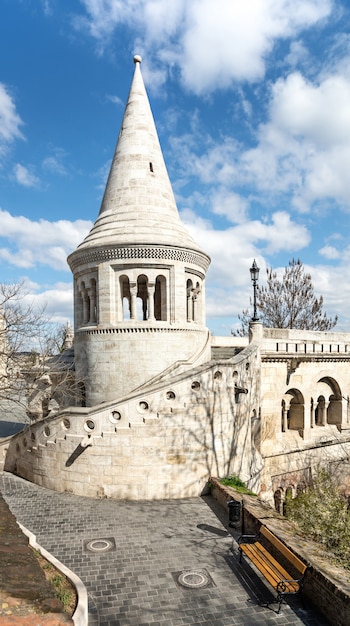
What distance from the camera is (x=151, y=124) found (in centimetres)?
1496

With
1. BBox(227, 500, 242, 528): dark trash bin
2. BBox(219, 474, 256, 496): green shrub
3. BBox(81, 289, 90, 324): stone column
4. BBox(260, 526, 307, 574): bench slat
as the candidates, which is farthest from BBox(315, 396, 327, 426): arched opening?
BBox(260, 526, 307, 574): bench slat

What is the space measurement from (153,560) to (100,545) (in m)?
1.23

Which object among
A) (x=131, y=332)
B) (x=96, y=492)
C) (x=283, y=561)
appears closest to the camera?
(x=283, y=561)

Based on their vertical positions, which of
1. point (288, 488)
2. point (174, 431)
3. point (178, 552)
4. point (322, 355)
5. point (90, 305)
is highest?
point (90, 305)

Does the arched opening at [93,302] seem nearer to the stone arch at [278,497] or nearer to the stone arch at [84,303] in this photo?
the stone arch at [84,303]

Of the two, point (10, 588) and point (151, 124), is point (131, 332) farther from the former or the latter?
point (10, 588)

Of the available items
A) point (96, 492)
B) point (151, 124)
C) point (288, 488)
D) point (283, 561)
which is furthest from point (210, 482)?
point (151, 124)

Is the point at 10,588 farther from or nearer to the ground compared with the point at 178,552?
farther from the ground

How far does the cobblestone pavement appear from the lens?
5.86m

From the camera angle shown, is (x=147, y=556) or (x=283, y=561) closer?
(x=283, y=561)

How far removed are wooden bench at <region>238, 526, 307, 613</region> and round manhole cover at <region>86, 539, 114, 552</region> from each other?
8.61 ft

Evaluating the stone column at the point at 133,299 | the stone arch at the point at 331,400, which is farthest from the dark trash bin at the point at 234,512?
the stone arch at the point at 331,400

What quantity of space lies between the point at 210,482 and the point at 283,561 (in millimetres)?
3912

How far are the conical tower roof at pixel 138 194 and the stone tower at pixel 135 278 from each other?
0.12 ft
